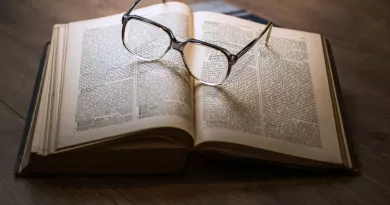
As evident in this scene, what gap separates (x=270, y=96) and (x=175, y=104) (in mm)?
152

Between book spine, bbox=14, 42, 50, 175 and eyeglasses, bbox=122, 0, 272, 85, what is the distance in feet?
0.46

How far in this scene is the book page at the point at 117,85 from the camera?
2.09 feet

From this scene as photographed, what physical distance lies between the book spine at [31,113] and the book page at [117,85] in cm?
6

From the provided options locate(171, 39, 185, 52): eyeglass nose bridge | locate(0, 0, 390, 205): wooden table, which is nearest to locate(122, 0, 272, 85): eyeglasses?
locate(171, 39, 185, 52): eyeglass nose bridge

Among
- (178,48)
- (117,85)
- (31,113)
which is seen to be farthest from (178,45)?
(31,113)

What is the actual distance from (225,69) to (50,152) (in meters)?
0.28

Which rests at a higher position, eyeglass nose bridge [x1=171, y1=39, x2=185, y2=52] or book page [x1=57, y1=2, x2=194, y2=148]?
eyeglass nose bridge [x1=171, y1=39, x2=185, y2=52]

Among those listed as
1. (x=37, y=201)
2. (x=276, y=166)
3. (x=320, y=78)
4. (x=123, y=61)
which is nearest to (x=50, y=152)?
(x=37, y=201)

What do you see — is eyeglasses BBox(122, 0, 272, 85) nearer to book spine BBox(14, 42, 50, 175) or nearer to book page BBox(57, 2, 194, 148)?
book page BBox(57, 2, 194, 148)

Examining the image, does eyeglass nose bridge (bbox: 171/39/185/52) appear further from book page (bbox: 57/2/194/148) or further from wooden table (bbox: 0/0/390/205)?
wooden table (bbox: 0/0/390/205)

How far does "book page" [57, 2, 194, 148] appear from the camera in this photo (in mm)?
637

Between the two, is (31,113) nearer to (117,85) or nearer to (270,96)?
(117,85)

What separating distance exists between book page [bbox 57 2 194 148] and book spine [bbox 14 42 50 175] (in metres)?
0.06

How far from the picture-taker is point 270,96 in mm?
715
